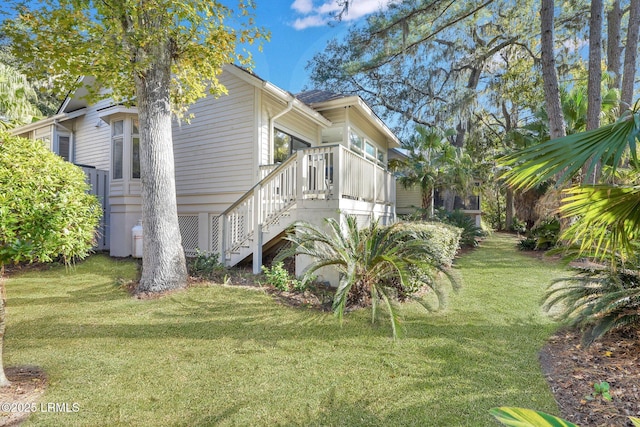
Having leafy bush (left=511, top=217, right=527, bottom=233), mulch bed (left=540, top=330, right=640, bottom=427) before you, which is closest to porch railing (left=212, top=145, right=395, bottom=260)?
mulch bed (left=540, top=330, right=640, bottom=427)

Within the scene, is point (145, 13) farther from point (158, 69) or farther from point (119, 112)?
point (119, 112)

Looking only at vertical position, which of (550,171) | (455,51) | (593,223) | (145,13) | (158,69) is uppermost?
(455,51)

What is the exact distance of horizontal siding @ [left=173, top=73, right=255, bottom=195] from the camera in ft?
27.5

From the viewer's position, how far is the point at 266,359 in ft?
11.1

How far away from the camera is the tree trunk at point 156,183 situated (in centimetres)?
571

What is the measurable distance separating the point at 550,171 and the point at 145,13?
6.65m

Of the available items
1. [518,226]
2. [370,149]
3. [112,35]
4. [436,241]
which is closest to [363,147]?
[370,149]

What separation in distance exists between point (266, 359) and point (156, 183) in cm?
401

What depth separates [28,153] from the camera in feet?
9.81

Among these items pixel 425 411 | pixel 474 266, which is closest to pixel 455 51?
pixel 474 266

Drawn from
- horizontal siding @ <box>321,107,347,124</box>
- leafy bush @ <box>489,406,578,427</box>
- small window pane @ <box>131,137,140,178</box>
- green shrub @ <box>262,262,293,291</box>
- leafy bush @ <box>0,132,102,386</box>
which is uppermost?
horizontal siding @ <box>321,107,347,124</box>

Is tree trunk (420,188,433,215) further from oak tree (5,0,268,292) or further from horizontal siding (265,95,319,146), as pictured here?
oak tree (5,0,268,292)

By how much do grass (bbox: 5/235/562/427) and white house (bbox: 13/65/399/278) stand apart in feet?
6.31

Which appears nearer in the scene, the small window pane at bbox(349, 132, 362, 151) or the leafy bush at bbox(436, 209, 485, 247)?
the small window pane at bbox(349, 132, 362, 151)
